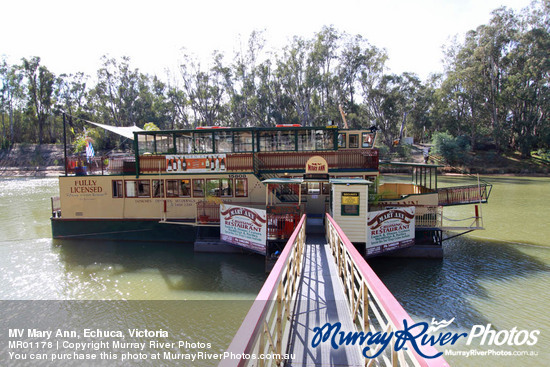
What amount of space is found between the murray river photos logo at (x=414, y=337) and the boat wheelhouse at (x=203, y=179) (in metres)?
7.02

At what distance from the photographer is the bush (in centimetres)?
5381

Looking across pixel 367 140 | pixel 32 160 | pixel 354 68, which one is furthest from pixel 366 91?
pixel 32 160

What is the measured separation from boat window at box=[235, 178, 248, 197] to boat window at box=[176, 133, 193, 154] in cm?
331

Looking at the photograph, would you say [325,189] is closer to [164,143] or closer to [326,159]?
[326,159]

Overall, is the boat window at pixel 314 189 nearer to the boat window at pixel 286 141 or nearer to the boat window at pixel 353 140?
the boat window at pixel 286 141

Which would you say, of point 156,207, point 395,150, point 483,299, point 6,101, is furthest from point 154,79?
point 483,299

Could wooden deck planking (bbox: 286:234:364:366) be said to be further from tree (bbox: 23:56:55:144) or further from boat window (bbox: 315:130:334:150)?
tree (bbox: 23:56:55:144)

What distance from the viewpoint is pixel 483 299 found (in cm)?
1093

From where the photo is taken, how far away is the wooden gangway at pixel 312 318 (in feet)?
8.27

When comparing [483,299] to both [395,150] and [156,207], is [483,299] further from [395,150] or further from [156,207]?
[395,150]

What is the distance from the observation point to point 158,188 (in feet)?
56.9

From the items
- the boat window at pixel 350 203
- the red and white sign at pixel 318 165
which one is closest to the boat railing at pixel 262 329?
the boat window at pixel 350 203

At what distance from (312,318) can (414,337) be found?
2.88 m

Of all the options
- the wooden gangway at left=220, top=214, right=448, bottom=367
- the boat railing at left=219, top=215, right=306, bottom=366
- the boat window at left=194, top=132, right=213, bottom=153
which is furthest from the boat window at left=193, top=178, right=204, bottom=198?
the boat railing at left=219, top=215, right=306, bottom=366
